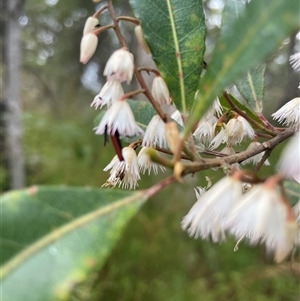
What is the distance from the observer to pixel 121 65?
1.72 feet

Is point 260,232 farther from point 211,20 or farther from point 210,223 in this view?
point 211,20

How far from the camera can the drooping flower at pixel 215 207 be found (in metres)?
0.41

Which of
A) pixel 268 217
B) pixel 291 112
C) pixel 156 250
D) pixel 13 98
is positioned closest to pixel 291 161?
pixel 268 217

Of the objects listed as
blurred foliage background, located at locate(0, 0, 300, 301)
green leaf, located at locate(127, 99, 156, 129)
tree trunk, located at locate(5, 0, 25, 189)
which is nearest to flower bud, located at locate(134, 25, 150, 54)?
green leaf, located at locate(127, 99, 156, 129)

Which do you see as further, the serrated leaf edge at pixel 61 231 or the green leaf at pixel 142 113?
the green leaf at pixel 142 113

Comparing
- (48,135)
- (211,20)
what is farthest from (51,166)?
(211,20)

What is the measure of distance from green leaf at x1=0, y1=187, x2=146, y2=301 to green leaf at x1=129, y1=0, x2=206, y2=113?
20 centimetres

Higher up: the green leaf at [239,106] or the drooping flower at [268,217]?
the green leaf at [239,106]

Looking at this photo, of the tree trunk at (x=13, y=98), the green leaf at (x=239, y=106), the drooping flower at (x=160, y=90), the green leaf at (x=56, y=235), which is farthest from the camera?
the tree trunk at (x=13, y=98)

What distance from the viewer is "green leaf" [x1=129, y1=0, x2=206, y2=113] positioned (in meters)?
0.55

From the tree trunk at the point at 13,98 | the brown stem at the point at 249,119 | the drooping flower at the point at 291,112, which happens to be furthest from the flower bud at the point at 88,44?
the tree trunk at the point at 13,98

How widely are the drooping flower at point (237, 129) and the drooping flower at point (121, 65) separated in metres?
0.22

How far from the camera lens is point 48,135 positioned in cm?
459

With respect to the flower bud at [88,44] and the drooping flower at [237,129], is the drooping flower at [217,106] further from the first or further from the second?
the flower bud at [88,44]
